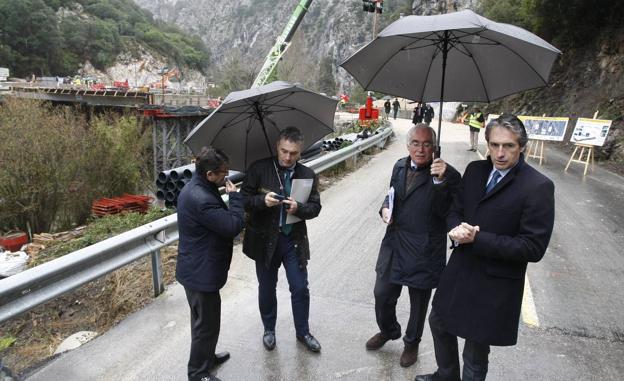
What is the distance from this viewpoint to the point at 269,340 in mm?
3363

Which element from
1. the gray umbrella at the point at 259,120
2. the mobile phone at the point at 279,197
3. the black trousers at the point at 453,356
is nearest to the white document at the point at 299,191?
the mobile phone at the point at 279,197

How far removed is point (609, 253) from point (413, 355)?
398 centimetres

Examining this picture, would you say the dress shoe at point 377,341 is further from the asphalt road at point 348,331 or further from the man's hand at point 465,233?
the man's hand at point 465,233

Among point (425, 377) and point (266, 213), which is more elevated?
point (266, 213)

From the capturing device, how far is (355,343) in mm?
3473

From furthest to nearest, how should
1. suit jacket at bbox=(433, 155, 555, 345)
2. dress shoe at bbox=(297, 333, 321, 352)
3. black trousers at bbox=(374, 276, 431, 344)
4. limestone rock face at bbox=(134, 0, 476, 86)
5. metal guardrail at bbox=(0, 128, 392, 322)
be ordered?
1. limestone rock face at bbox=(134, 0, 476, 86)
2. dress shoe at bbox=(297, 333, 321, 352)
3. black trousers at bbox=(374, 276, 431, 344)
4. metal guardrail at bbox=(0, 128, 392, 322)
5. suit jacket at bbox=(433, 155, 555, 345)

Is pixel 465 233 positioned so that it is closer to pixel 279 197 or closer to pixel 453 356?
pixel 453 356

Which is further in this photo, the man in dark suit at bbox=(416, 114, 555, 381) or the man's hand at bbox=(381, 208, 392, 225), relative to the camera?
the man's hand at bbox=(381, 208, 392, 225)

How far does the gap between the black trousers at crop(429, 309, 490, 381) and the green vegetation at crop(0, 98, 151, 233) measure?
1084 cm

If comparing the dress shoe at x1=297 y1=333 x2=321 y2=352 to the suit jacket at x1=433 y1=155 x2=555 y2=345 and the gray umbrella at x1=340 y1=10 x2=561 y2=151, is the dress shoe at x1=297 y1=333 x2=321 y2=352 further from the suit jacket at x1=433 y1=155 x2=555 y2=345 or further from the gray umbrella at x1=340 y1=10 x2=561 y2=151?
the gray umbrella at x1=340 y1=10 x2=561 y2=151

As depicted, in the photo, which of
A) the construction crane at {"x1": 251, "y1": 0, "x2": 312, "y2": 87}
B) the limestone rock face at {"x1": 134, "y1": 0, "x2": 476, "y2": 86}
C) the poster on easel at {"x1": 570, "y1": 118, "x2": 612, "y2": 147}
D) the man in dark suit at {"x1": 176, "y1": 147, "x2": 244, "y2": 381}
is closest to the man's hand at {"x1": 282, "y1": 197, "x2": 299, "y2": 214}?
the man in dark suit at {"x1": 176, "y1": 147, "x2": 244, "y2": 381}

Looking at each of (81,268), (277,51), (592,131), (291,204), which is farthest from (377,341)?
(277,51)

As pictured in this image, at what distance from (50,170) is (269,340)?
10.1 m

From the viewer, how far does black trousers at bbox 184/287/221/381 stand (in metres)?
2.79
